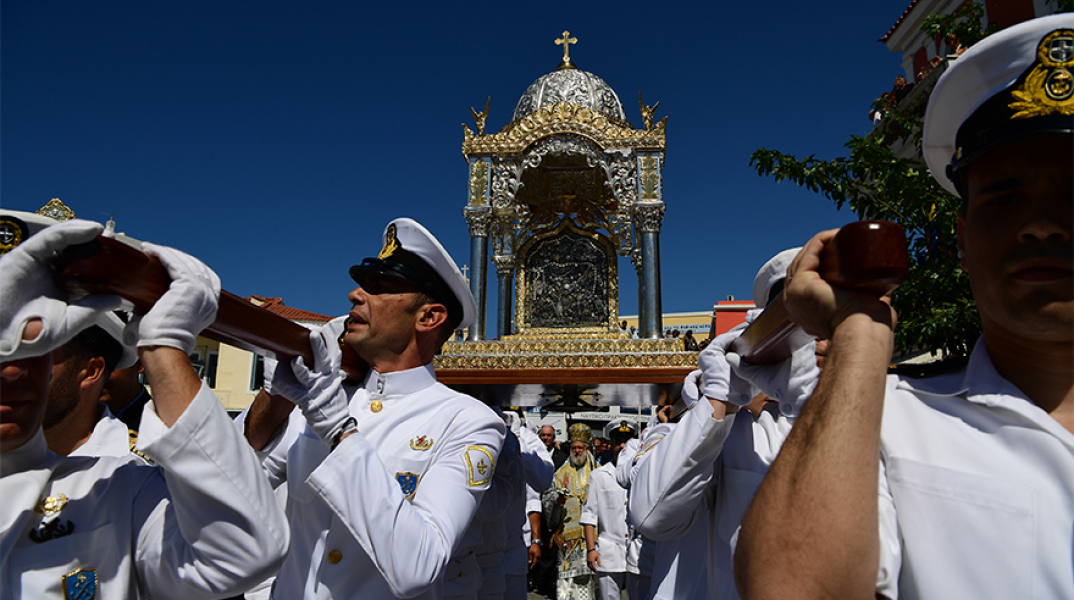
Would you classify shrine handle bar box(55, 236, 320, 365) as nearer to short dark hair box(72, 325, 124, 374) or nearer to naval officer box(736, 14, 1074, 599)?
short dark hair box(72, 325, 124, 374)

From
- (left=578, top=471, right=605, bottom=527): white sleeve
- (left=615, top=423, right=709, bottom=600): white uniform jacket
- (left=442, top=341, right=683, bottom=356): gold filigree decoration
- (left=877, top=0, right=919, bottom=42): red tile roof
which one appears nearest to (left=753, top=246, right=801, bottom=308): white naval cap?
(left=615, top=423, right=709, bottom=600): white uniform jacket

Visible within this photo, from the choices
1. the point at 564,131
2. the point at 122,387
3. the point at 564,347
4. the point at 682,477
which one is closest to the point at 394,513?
the point at 682,477

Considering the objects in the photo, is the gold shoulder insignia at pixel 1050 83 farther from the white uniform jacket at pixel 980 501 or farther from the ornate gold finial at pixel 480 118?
the ornate gold finial at pixel 480 118

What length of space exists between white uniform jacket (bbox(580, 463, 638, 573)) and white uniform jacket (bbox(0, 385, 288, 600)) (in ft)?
16.2

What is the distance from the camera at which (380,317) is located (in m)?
2.38

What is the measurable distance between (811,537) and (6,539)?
57.2 inches

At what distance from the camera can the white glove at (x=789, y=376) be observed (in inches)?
54.7

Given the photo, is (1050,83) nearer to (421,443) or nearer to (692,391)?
(692,391)

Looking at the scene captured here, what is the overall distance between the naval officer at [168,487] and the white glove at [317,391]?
1.34ft

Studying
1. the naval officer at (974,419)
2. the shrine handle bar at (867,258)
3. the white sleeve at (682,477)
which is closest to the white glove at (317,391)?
the white sleeve at (682,477)

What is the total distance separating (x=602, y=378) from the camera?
773 centimetres

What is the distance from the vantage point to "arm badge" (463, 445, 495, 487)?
6.29 ft

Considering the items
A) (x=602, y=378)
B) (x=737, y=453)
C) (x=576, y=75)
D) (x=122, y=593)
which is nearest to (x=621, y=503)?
(x=602, y=378)

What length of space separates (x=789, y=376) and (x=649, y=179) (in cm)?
825
